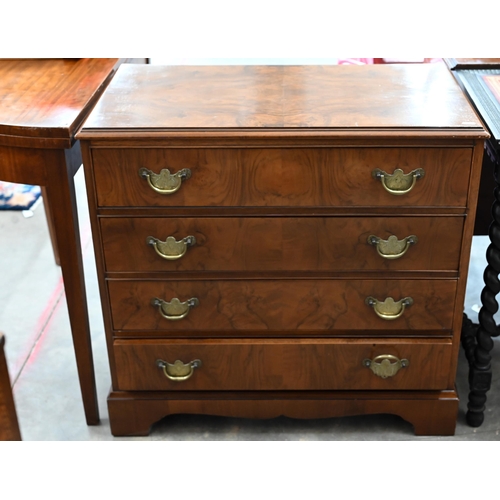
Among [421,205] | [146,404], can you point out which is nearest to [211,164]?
[421,205]

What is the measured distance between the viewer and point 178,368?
1674mm

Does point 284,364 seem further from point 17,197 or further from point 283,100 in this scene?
point 17,197

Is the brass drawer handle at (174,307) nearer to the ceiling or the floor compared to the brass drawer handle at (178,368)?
nearer to the ceiling

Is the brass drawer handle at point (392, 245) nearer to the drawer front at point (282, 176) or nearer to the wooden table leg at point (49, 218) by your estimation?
the drawer front at point (282, 176)

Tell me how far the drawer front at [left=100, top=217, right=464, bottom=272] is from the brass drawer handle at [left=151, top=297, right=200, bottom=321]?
0.09m

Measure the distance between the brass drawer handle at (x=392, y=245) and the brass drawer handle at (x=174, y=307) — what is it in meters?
0.45

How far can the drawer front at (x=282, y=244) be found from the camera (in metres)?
1.46

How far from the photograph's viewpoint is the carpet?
9.59ft

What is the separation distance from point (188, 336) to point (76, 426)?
19.1 inches

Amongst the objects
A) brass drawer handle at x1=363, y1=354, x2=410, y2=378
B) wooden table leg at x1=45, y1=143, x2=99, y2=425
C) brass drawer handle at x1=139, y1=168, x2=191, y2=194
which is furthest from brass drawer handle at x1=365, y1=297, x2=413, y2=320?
wooden table leg at x1=45, y1=143, x2=99, y2=425

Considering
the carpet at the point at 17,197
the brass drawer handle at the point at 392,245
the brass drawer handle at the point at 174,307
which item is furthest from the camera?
the carpet at the point at 17,197

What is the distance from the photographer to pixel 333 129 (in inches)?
53.2

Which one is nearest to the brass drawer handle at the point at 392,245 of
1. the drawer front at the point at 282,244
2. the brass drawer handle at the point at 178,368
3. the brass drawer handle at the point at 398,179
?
the drawer front at the point at 282,244

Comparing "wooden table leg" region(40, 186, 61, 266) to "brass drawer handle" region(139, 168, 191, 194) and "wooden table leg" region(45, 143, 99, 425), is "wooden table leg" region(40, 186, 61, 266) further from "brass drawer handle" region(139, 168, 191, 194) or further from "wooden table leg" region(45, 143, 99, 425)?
"brass drawer handle" region(139, 168, 191, 194)
